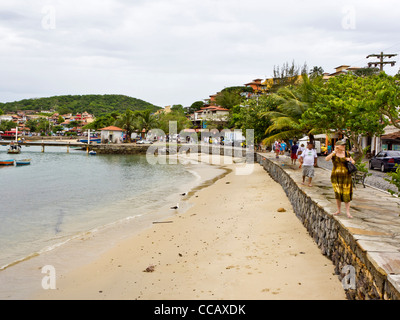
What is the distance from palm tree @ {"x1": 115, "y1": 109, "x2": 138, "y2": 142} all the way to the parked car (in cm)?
6123

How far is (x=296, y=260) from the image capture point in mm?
7152

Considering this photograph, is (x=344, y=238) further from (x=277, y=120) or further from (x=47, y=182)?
(x=47, y=182)

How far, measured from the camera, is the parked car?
20.5 meters

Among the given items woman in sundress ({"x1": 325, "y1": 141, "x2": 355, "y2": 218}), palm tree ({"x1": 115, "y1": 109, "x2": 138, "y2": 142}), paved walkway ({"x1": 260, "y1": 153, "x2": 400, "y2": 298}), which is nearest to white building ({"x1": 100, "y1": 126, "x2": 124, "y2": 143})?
palm tree ({"x1": 115, "y1": 109, "x2": 138, "y2": 142})

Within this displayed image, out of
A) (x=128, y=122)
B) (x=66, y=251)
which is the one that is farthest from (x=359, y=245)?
(x=128, y=122)

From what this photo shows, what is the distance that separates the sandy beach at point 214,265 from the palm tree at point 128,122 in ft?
221

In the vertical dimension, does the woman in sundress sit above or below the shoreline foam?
above

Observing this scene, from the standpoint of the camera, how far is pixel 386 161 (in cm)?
2095

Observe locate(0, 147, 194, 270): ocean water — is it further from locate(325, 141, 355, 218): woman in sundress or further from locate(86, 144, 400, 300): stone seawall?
locate(325, 141, 355, 218): woman in sundress

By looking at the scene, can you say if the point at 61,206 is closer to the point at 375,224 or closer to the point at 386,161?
the point at 375,224

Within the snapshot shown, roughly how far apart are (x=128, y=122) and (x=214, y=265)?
74081 millimetres
